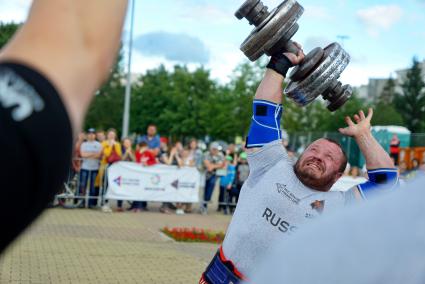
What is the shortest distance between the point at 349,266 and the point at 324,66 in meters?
3.66

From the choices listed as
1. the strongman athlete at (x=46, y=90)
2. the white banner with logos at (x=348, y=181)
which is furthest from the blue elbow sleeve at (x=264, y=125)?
the white banner with logos at (x=348, y=181)

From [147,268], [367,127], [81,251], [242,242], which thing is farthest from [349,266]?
[81,251]

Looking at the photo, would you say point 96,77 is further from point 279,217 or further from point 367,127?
point 367,127

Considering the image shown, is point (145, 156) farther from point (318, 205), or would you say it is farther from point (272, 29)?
point (318, 205)

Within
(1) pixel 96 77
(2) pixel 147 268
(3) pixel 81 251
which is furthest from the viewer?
(3) pixel 81 251

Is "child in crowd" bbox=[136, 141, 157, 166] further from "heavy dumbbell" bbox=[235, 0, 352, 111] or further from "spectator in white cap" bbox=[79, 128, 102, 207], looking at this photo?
"heavy dumbbell" bbox=[235, 0, 352, 111]

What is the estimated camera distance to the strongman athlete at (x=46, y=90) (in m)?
0.97

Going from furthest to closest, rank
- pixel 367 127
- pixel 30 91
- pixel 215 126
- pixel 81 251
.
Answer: pixel 215 126
pixel 81 251
pixel 367 127
pixel 30 91

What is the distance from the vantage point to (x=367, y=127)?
4.59m

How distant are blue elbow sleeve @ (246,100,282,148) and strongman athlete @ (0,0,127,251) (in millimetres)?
3078

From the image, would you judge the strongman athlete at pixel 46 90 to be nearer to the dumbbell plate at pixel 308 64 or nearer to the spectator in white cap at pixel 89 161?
the dumbbell plate at pixel 308 64

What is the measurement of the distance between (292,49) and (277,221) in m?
1.17

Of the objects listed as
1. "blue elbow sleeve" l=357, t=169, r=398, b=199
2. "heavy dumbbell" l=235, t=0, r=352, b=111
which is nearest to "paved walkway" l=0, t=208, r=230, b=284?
"heavy dumbbell" l=235, t=0, r=352, b=111

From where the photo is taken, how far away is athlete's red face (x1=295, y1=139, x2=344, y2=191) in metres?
4.11
